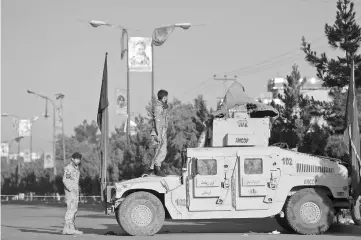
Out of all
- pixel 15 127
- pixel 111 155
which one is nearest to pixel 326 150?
pixel 111 155

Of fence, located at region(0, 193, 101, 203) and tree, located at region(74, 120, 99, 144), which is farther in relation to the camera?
tree, located at region(74, 120, 99, 144)

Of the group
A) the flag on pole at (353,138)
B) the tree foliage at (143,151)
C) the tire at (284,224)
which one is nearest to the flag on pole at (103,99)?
the tire at (284,224)

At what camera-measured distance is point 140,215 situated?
14898 millimetres

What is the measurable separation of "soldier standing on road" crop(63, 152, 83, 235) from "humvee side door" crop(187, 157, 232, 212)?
260 cm

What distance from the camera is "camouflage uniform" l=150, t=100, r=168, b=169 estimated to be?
15.6 metres

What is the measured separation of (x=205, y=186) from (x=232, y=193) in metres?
0.59

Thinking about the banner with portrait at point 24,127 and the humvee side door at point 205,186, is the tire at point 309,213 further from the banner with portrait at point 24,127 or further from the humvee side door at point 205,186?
the banner with portrait at point 24,127

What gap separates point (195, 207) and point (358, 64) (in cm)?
1613

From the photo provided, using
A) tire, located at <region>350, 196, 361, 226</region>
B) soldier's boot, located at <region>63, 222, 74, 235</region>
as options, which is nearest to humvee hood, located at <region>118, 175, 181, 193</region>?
soldier's boot, located at <region>63, 222, 74, 235</region>

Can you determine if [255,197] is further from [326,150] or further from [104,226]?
[326,150]

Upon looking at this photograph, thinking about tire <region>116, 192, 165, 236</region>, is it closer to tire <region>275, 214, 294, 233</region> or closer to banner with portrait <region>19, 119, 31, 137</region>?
tire <region>275, 214, 294, 233</region>

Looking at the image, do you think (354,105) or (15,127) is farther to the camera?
(15,127)

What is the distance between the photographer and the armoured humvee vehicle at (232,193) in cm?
1492

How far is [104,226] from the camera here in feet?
62.4
